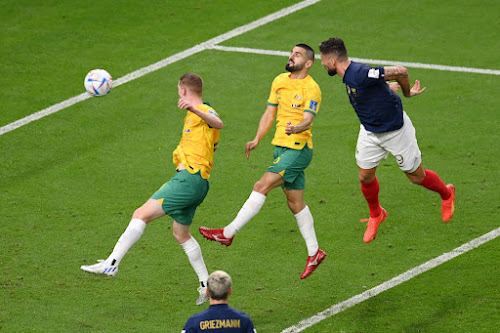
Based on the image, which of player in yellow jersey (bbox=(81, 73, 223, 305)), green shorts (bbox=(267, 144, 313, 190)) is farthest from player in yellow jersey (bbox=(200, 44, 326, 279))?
player in yellow jersey (bbox=(81, 73, 223, 305))

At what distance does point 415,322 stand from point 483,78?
22.9 ft

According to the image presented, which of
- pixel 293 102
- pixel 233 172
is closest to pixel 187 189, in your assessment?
pixel 293 102

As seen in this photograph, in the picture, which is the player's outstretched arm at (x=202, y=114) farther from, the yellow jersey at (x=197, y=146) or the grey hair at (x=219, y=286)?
the grey hair at (x=219, y=286)

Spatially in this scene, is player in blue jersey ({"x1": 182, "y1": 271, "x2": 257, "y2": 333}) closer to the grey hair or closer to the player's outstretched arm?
the grey hair

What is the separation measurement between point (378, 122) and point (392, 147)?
38 centimetres

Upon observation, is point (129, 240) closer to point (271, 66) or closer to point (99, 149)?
point (99, 149)

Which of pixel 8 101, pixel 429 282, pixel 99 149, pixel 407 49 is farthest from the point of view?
pixel 407 49

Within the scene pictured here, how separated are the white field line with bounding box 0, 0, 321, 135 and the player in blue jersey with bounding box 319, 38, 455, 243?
244 inches

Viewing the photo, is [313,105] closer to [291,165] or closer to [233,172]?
[291,165]

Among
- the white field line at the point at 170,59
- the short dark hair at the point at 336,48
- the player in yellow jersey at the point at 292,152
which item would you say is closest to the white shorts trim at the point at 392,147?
the player in yellow jersey at the point at 292,152

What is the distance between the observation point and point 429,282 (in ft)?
36.1

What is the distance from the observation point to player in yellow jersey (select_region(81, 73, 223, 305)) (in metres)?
10.1

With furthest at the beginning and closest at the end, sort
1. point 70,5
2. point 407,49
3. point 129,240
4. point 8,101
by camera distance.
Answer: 1. point 70,5
2. point 407,49
3. point 8,101
4. point 129,240

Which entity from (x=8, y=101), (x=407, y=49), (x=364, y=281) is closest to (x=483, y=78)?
(x=407, y=49)
